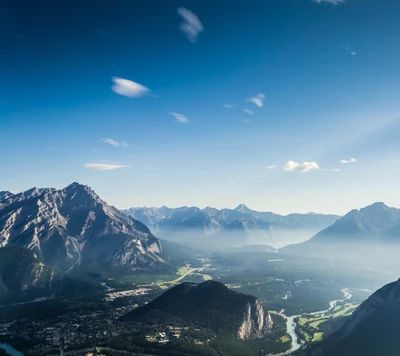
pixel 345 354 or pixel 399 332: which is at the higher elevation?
pixel 399 332

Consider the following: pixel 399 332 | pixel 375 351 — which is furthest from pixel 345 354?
pixel 399 332

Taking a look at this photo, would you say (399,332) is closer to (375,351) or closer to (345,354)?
(375,351)
